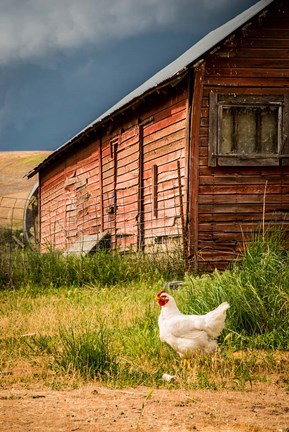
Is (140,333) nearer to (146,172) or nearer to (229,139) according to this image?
(229,139)

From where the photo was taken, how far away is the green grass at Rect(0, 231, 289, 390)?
6375 mm

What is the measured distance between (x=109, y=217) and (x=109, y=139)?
191 cm

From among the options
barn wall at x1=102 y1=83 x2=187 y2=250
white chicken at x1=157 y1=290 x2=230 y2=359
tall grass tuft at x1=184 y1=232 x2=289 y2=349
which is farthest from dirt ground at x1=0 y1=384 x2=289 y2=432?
barn wall at x1=102 y1=83 x2=187 y2=250

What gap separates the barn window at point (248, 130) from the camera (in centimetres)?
1361

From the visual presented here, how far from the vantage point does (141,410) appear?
4.98 metres

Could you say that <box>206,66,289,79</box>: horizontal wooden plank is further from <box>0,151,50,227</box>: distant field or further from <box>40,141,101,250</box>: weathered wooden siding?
<box>0,151,50,227</box>: distant field

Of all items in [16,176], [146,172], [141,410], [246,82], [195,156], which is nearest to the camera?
[141,410]

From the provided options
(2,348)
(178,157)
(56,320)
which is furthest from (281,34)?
(2,348)

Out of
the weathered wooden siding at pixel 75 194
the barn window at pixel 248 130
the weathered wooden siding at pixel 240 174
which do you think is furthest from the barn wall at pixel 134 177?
the barn window at pixel 248 130

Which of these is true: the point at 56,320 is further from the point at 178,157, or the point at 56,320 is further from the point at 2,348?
the point at 178,157

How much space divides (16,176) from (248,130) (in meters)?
57.5

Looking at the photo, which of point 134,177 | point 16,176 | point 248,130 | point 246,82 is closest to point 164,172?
point 134,177

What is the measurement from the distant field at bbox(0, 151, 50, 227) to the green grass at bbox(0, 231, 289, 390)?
1521 inches

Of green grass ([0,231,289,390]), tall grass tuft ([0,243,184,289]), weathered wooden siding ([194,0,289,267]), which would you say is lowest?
green grass ([0,231,289,390])
